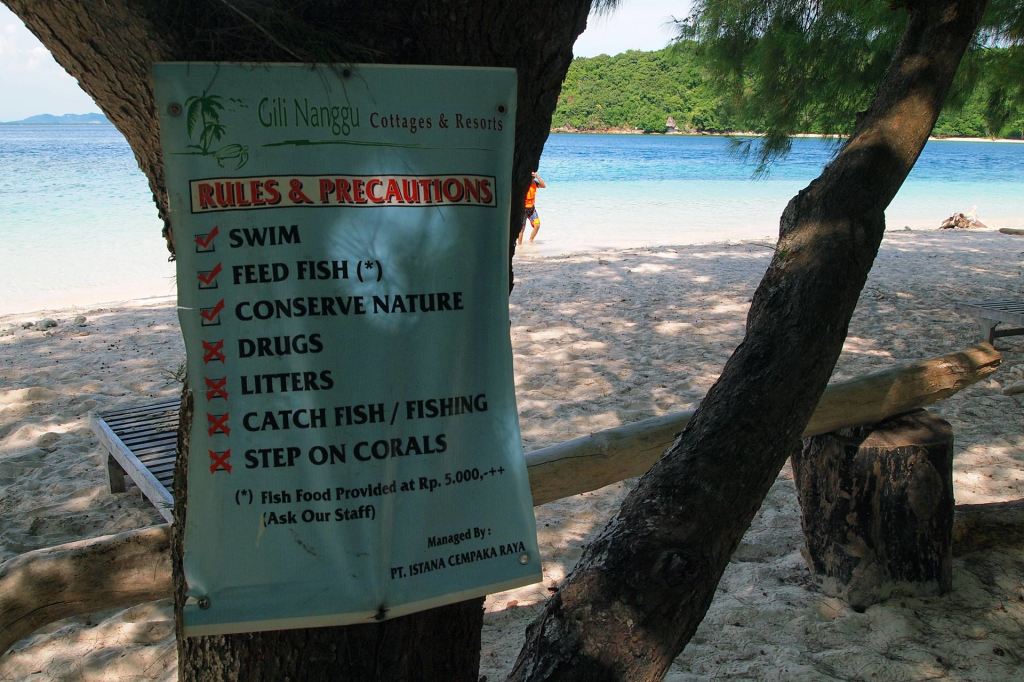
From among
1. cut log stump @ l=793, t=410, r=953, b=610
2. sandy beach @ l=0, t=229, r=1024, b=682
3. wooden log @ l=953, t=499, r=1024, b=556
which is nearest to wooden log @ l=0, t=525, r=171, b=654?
sandy beach @ l=0, t=229, r=1024, b=682

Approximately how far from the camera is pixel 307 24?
1.22m

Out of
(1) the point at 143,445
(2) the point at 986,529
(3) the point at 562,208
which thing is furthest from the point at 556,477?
(3) the point at 562,208

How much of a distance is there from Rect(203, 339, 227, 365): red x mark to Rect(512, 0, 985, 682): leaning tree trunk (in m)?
0.78

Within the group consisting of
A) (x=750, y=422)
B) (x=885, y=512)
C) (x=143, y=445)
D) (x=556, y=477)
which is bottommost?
(x=143, y=445)

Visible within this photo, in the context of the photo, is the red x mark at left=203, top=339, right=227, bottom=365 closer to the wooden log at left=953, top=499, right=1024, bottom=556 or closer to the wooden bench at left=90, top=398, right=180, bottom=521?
the wooden bench at left=90, top=398, right=180, bottom=521

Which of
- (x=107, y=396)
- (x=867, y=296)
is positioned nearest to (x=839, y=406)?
(x=107, y=396)

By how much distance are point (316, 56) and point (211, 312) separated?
1.33 ft

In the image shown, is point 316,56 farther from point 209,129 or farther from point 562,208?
point 562,208

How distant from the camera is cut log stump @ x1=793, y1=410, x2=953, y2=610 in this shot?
9.62ft

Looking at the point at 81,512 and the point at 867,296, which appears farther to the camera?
the point at 867,296

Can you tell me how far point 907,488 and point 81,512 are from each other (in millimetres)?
3445

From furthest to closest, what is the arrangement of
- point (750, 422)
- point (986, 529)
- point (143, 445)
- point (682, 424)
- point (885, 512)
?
point (143, 445)
point (986, 529)
point (885, 512)
point (682, 424)
point (750, 422)

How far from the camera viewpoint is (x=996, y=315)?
19.1ft

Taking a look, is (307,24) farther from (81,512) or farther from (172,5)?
(81,512)
